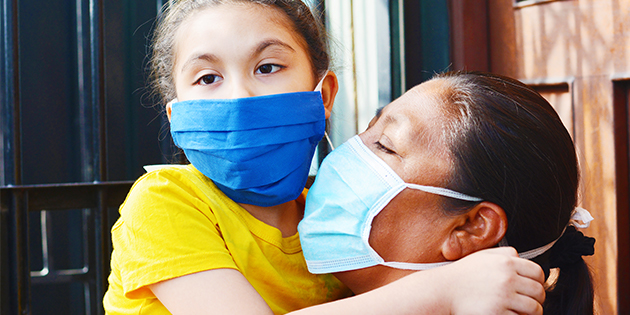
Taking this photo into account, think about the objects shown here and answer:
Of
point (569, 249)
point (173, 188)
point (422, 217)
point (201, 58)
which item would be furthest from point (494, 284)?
point (201, 58)

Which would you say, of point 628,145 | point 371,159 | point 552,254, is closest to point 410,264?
point 371,159

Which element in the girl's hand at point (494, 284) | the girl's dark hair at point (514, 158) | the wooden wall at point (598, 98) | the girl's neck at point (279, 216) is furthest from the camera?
the wooden wall at point (598, 98)

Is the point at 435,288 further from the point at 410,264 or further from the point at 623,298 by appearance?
the point at 623,298

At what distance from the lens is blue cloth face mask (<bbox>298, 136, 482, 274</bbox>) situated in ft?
3.39

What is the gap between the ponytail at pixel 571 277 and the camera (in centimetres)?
108

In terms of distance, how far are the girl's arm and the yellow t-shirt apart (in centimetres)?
5

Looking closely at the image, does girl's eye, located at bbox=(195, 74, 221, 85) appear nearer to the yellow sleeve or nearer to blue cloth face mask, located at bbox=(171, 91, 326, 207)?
blue cloth face mask, located at bbox=(171, 91, 326, 207)

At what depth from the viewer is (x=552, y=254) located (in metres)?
1.10

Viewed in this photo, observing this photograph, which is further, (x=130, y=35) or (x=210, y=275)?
(x=130, y=35)

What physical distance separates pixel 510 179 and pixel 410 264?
0.90 ft

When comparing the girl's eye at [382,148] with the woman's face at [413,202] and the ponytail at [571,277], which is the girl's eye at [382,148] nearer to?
the woman's face at [413,202]

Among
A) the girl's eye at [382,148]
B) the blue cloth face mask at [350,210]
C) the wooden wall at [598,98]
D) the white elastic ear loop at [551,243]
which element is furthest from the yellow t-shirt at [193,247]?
the wooden wall at [598,98]

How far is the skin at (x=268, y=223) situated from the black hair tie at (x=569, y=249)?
0.66ft

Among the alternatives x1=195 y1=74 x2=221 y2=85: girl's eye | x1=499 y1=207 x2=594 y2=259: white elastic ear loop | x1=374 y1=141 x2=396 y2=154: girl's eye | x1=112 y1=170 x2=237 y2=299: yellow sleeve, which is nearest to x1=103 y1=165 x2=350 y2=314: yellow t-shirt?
x1=112 y1=170 x2=237 y2=299: yellow sleeve
